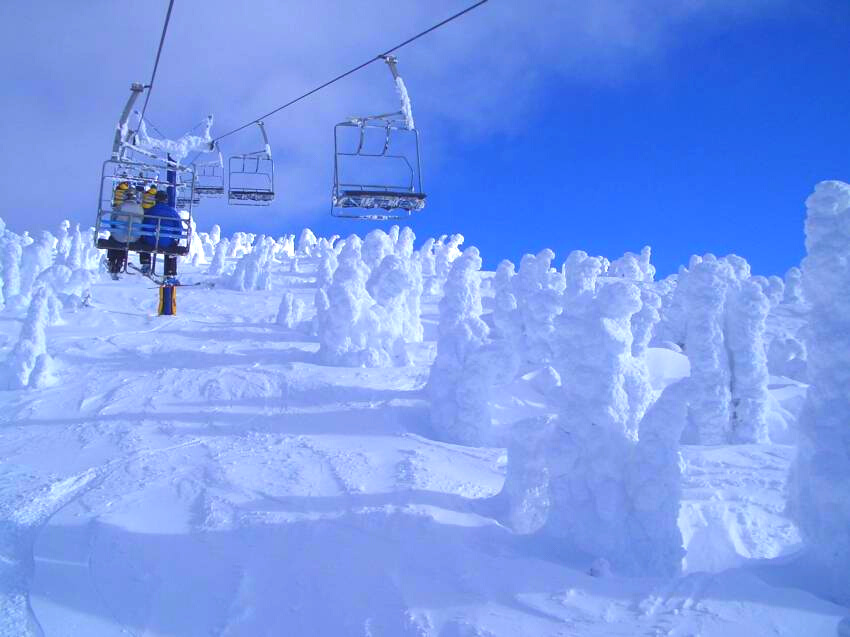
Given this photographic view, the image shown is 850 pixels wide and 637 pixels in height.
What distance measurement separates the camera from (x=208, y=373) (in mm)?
19781

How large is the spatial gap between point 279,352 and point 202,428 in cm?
904

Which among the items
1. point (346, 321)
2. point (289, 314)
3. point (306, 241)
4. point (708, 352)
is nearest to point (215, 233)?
point (306, 241)

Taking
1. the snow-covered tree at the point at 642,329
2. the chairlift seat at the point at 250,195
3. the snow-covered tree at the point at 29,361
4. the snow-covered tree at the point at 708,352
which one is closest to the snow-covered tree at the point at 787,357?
the snow-covered tree at the point at 642,329

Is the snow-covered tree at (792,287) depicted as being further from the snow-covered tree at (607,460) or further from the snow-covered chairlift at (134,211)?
the snow-covered chairlift at (134,211)

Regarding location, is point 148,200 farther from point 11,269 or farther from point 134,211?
point 11,269

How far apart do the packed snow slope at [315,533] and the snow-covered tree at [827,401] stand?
62 centimetres

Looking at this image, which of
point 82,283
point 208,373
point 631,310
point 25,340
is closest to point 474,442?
point 631,310

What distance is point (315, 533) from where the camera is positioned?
8938mm

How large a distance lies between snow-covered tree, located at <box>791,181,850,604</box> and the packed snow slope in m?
0.62

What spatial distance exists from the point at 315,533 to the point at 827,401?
770 centimetres

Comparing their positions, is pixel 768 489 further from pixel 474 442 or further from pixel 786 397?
pixel 786 397

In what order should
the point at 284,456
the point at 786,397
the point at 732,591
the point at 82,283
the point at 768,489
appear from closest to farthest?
the point at 732,591 → the point at 768,489 → the point at 284,456 → the point at 786,397 → the point at 82,283

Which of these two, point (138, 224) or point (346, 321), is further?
point (346, 321)

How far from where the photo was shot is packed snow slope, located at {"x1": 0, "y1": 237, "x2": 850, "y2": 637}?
23.0ft
